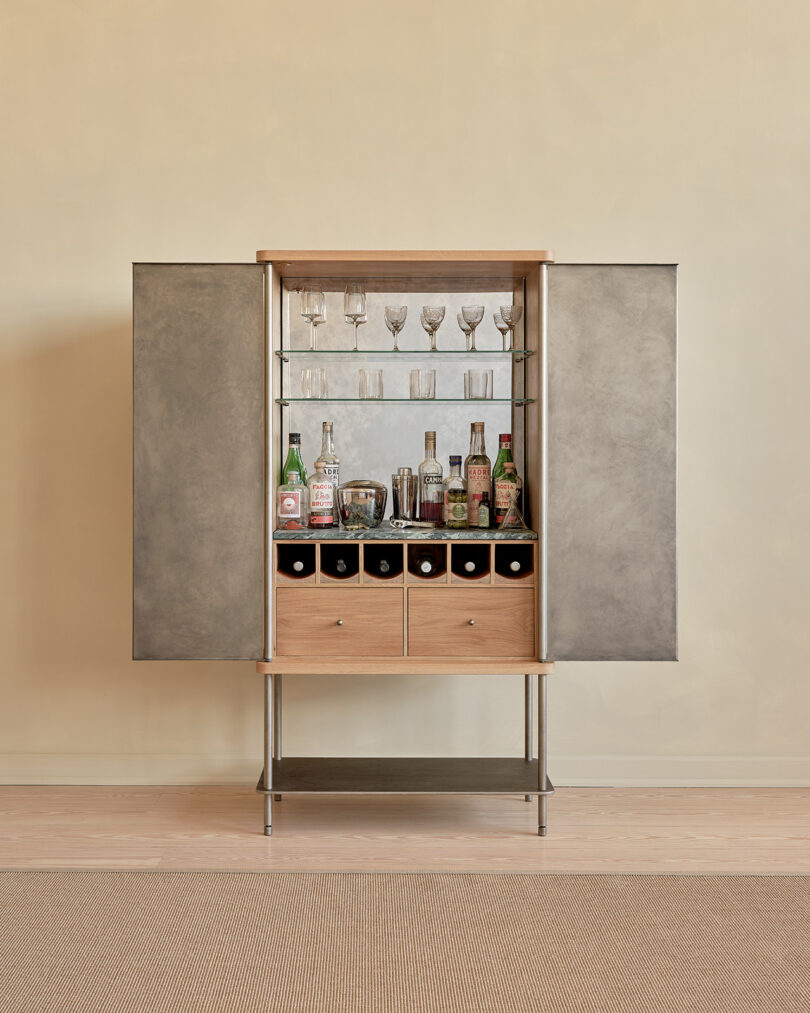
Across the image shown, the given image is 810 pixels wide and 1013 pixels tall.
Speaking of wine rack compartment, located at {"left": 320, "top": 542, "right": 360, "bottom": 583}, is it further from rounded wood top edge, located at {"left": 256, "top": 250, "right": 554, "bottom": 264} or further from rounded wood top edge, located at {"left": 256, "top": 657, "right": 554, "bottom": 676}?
rounded wood top edge, located at {"left": 256, "top": 250, "right": 554, "bottom": 264}

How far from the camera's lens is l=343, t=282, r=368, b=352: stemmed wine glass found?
2.85m

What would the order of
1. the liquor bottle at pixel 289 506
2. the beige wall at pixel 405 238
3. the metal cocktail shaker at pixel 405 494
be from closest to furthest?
the liquor bottle at pixel 289 506 → the metal cocktail shaker at pixel 405 494 → the beige wall at pixel 405 238

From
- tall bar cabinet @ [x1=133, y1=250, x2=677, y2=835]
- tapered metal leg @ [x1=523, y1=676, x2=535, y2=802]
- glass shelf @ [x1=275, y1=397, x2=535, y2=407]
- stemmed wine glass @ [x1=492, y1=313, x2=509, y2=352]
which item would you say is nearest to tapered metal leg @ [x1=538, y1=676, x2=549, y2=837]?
tall bar cabinet @ [x1=133, y1=250, x2=677, y2=835]

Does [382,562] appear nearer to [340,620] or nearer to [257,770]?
[340,620]

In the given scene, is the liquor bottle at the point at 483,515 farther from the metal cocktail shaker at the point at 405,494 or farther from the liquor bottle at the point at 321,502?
the liquor bottle at the point at 321,502

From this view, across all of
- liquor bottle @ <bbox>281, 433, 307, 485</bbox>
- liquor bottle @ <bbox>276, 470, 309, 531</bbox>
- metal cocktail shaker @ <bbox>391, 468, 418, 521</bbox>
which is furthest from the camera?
metal cocktail shaker @ <bbox>391, 468, 418, 521</bbox>

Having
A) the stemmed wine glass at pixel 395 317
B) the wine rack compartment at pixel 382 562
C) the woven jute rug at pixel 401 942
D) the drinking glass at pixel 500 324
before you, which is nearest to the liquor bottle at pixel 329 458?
the wine rack compartment at pixel 382 562

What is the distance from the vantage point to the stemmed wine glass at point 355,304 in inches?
112

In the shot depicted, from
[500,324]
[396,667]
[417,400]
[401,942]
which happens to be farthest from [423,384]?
[401,942]

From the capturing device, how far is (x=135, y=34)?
310cm

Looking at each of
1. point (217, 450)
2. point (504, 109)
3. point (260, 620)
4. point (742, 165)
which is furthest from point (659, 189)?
point (260, 620)

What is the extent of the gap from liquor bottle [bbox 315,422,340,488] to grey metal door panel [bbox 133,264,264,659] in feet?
0.95

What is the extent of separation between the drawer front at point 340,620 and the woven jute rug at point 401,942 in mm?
637

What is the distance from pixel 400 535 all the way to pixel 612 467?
2.17 feet
